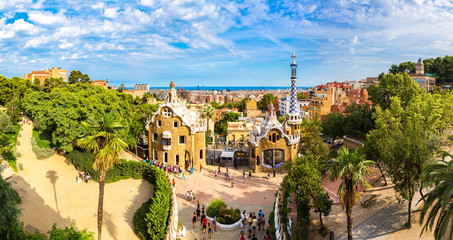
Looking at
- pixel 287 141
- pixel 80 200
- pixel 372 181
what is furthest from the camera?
pixel 287 141

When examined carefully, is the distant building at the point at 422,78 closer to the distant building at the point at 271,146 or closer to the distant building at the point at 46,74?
the distant building at the point at 271,146

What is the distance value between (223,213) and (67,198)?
1476cm

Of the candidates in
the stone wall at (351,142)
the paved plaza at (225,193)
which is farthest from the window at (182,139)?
the stone wall at (351,142)

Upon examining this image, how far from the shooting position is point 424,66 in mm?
84500

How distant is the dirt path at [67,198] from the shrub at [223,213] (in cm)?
675

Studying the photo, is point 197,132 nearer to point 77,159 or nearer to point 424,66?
point 77,159

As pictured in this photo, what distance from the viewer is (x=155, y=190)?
27297mm

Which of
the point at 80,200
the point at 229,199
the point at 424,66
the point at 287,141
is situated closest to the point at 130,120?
the point at 80,200

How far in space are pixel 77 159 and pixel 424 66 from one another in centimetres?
9540

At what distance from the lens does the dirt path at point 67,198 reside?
73.2ft

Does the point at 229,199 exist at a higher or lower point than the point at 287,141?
lower

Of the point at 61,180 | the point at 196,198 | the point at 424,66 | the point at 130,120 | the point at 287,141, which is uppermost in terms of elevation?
the point at 424,66

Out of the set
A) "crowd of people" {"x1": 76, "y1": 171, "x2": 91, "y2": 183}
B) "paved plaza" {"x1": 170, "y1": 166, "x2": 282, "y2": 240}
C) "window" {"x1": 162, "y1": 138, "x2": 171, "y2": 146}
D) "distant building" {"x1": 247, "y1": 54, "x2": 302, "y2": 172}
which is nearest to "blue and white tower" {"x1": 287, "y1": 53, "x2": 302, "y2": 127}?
"distant building" {"x1": 247, "y1": 54, "x2": 302, "y2": 172}

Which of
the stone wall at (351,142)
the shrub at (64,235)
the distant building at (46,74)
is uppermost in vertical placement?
the distant building at (46,74)
